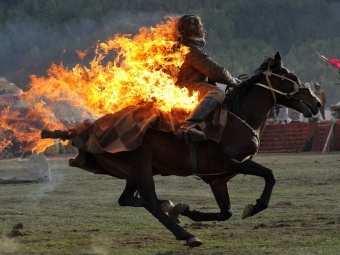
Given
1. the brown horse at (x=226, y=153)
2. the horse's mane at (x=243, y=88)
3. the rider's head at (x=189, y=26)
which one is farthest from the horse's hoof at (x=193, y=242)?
the rider's head at (x=189, y=26)

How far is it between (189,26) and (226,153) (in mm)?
1649

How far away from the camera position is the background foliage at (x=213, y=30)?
38.1 m

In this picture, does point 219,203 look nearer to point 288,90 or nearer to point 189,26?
point 288,90

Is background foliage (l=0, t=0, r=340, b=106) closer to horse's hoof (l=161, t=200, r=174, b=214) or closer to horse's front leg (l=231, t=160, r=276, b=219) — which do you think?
horse's hoof (l=161, t=200, r=174, b=214)

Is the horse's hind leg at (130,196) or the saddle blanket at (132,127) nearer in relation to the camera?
the saddle blanket at (132,127)

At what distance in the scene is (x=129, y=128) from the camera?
24.8ft

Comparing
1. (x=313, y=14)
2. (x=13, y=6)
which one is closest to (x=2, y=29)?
(x=13, y=6)

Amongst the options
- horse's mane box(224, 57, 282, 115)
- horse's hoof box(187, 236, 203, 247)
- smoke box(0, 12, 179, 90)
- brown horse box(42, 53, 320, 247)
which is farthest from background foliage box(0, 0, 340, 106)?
horse's hoof box(187, 236, 203, 247)

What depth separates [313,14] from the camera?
7175cm

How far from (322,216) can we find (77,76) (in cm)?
413

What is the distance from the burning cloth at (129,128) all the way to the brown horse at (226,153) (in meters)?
0.14

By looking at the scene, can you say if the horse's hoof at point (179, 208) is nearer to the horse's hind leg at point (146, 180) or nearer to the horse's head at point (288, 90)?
Answer: the horse's hind leg at point (146, 180)

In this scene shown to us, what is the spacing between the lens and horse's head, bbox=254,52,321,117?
7.77 meters

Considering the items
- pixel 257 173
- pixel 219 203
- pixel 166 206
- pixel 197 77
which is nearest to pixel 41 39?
pixel 197 77
